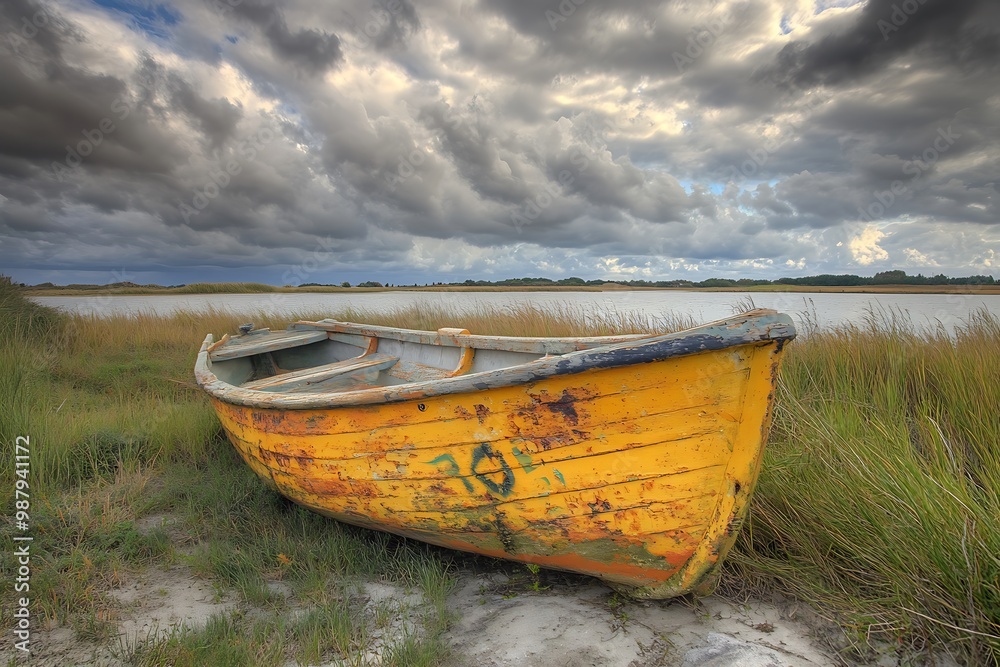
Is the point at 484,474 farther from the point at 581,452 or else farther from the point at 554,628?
the point at 554,628

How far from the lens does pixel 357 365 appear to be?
17.1 ft

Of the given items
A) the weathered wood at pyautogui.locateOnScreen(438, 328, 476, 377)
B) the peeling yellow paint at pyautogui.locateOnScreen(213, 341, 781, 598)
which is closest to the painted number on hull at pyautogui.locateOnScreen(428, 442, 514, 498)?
the peeling yellow paint at pyautogui.locateOnScreen(213, 341, 781, 598)

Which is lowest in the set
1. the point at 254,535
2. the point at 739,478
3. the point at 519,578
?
the point at 519,578

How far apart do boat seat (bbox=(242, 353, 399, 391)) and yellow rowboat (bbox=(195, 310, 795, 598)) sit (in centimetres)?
176

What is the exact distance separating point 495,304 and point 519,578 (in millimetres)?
10287

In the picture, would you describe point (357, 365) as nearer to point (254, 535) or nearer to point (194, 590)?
point (254, 535)

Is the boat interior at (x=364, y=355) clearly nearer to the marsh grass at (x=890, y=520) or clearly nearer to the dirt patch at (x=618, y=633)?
the marsh grass at (x=890, y=520)

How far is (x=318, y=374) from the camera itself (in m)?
4.92

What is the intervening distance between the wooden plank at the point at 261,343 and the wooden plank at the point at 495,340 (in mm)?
494

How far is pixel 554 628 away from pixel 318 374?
11.0 ft

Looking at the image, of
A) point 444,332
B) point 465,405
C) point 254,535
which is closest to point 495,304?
point 444,332

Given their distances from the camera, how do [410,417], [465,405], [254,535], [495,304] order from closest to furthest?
[465,405] → [410,417] → [254,535] → [495,304]

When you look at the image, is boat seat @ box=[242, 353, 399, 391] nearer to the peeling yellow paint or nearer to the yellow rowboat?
the yellow rowboat

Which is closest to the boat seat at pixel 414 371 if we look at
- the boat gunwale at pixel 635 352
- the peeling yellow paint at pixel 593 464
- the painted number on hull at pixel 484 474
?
the peeling yellow paint at pixel 593 464
